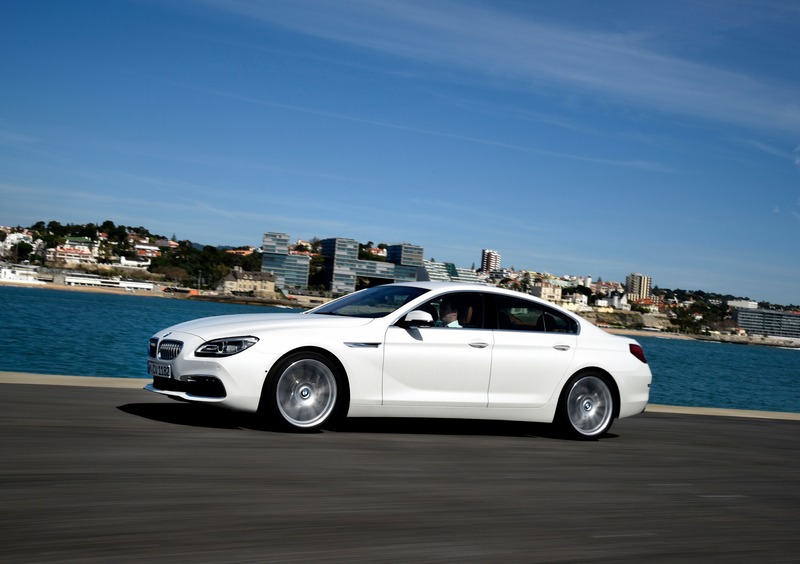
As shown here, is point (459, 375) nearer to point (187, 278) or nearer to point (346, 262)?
point (346, 262)

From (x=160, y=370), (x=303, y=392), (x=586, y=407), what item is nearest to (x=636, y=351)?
(x=586, y=407)

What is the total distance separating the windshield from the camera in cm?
904

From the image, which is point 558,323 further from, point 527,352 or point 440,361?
point 440,361

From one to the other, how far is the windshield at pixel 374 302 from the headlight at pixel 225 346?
4.07 ft

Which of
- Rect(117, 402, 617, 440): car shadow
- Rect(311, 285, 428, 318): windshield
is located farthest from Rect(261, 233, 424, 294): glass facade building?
Rect(311, 285, 428, 318): windshield

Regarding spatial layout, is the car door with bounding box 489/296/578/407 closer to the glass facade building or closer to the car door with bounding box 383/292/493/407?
the car door with bounding box 383/292/493/407

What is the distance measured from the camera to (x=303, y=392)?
329 inches

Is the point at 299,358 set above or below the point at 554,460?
above

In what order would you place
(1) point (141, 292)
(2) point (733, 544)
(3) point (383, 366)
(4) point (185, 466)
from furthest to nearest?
(1) point (141, 292) → (3) point (383, 366) → (4) point (185, 466) → (2) point (733, 544)

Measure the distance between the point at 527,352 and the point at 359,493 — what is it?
389 cm

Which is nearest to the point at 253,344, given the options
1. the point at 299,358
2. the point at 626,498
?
the point at 299,358

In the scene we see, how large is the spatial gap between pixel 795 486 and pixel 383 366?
3.73 m

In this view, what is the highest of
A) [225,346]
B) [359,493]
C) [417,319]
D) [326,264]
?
[326,264]

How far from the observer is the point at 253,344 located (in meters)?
8.15
